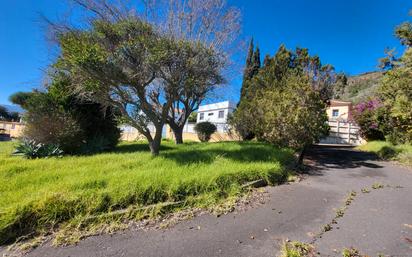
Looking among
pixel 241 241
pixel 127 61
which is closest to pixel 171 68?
pixel 127 61

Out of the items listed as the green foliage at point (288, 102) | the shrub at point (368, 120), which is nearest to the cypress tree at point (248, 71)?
the green foliage at point (288, 102)

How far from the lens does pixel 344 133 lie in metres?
19.4

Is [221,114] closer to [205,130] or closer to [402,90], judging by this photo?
[205,130]

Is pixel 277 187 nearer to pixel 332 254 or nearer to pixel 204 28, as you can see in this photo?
pixel 332 254

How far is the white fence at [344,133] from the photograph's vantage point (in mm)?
18891

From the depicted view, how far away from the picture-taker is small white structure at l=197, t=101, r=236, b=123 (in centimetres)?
2744

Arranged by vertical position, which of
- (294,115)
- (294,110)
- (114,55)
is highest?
(114,55)

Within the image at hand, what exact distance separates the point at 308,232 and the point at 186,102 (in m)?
9.26

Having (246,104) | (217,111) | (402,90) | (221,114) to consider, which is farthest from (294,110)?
(217,111)

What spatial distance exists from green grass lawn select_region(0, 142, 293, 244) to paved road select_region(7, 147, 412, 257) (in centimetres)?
59

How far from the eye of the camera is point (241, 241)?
9.82ft

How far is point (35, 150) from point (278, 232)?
647cm

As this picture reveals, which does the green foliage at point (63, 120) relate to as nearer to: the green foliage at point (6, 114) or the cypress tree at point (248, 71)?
the cypress tree at point (248, 71)

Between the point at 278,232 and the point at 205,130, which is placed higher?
the point at 205,130
